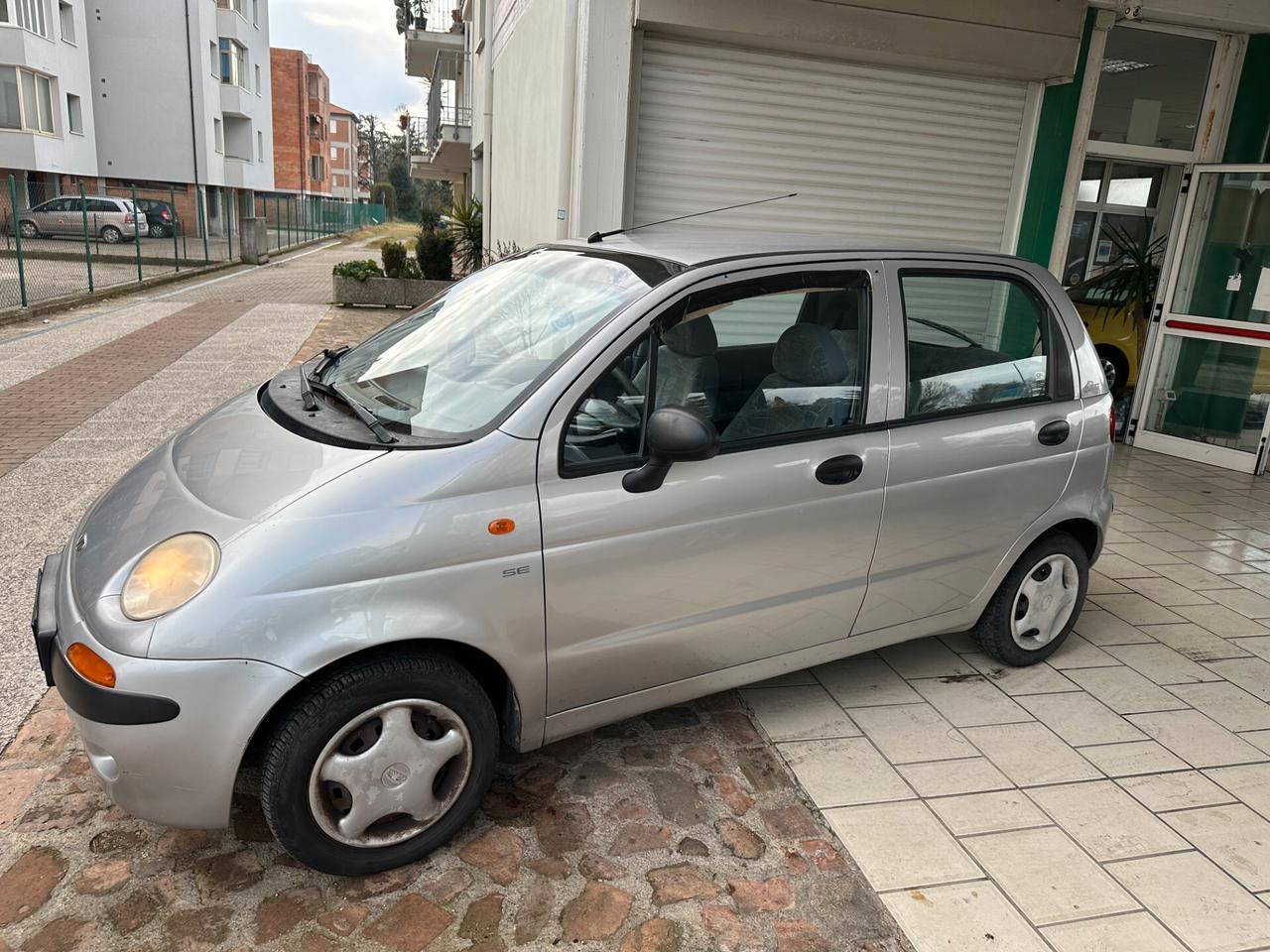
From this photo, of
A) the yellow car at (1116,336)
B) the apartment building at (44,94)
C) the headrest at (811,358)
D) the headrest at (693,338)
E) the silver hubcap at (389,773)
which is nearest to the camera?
the silver hubcap at (389,773)

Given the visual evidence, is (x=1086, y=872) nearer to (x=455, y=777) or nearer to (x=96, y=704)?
(x=455, y=777)

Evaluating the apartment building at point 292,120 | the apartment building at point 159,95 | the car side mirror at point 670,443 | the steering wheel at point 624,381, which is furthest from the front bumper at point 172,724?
the apartment building at point 292,120

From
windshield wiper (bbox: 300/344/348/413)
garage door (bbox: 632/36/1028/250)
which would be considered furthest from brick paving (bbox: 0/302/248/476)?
garage door (bbox: 632/36/1028/250)

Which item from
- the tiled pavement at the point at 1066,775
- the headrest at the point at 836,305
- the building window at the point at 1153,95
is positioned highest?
the building window at the point at 1153,95

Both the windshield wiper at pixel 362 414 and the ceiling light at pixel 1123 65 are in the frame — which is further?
the ceiling light at pixel 1123 65

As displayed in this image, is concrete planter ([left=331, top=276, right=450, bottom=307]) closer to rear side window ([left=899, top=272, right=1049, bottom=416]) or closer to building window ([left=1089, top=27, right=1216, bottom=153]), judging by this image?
building window ([left=1089, top=27, right=1216, bottom=153])

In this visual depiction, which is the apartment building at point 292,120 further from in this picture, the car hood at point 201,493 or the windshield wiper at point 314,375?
the car hood at point 201,493

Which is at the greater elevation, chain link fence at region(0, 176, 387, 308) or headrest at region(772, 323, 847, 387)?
headrest at region(772, 323, 847, 387)

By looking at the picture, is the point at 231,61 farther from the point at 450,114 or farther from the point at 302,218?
the point at 450,114

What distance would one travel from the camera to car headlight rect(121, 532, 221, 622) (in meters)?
2.31

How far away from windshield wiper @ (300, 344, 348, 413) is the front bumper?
969mm

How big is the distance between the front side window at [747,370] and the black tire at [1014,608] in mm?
1180

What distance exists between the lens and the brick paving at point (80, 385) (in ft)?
22.3

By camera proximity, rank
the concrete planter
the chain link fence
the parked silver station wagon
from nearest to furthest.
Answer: the parked silver station wagon, the chain link fence, the concrete planter
